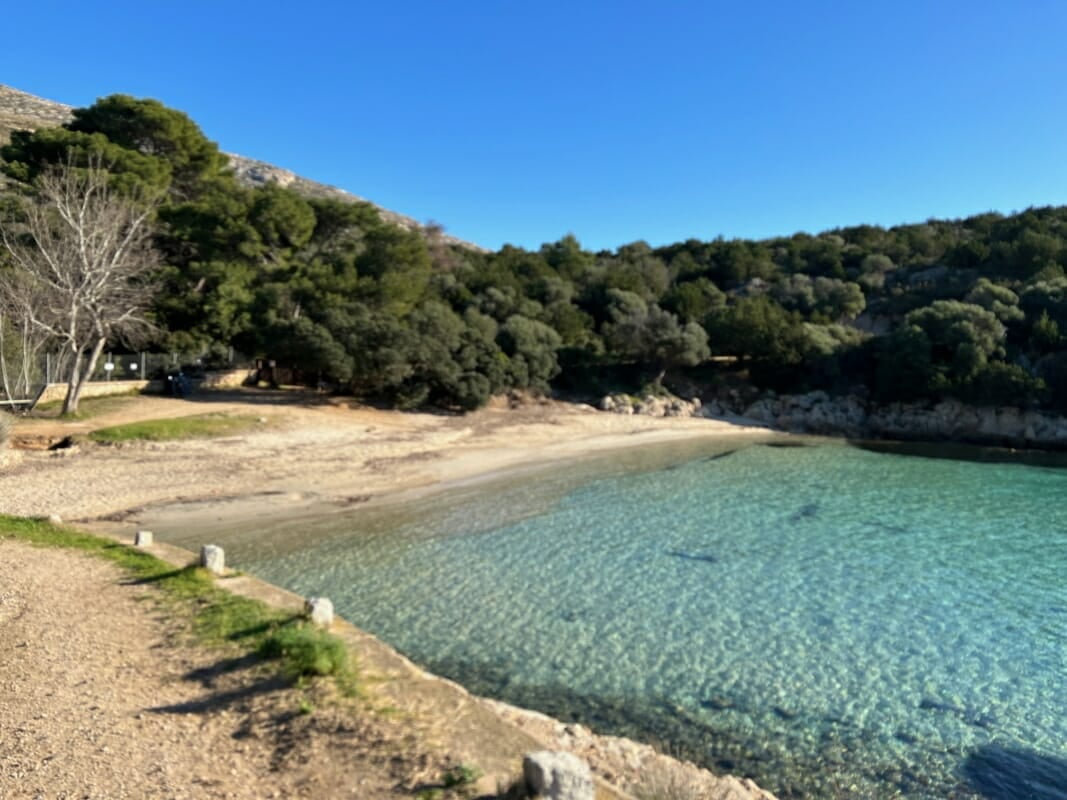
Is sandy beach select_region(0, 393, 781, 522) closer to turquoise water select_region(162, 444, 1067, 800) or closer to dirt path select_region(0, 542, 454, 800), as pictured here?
turquoise water select_region(162, 444, 1067, 800)

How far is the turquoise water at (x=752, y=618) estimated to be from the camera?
641 centimetres

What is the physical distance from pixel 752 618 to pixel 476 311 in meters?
33.3

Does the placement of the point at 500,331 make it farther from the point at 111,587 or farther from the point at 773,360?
the point at 111,587

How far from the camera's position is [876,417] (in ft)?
130

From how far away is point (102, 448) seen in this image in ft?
59.7

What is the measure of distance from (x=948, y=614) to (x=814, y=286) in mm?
53297

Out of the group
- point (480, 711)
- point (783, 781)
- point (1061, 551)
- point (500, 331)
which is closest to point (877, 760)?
point (783, 781)

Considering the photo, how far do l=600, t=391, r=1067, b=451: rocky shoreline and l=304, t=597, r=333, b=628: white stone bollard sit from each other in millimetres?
32317

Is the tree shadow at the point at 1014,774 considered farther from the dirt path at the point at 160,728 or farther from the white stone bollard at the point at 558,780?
the dirt path at the point at 160,728

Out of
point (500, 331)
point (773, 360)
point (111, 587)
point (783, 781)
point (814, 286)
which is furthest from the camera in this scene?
point (814, 286)

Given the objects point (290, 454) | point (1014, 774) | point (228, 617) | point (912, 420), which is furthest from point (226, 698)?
point (912, 420)

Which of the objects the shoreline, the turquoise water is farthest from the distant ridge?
the turquoise water

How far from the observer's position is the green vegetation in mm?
30891

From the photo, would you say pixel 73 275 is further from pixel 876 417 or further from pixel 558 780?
pixel 876 417
